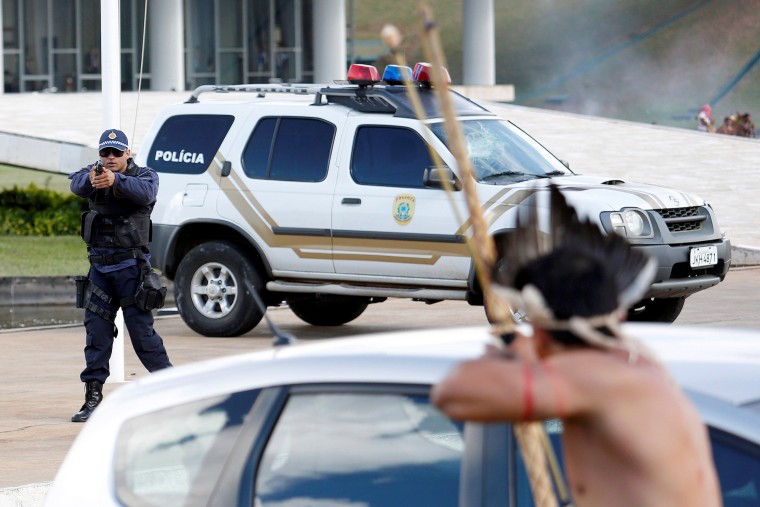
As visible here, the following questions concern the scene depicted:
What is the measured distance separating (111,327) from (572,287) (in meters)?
6.81

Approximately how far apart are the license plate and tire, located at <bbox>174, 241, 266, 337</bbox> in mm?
3560

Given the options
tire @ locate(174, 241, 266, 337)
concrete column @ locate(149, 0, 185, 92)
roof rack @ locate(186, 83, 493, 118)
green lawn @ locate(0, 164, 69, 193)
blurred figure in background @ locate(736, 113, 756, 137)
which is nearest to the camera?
roof rack @ locate(186, 83, 493, 118)

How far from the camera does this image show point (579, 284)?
94.4 inches

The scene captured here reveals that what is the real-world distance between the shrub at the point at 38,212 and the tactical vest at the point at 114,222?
13.7 m

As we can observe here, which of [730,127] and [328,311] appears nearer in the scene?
[328,311]

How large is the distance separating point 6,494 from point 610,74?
57967mm

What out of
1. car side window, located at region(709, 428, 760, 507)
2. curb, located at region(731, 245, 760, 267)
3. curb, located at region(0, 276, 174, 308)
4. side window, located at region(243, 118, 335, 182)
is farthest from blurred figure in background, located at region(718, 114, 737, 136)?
car side window, located at region(709, 428, 760, 507)

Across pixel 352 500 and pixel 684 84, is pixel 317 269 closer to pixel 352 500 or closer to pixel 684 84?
pixel 352 500

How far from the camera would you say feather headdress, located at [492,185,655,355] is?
7.86ft

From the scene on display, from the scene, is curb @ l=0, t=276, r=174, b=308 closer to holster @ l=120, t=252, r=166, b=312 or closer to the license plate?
the license plate

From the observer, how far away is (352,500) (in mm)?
Result: 3299

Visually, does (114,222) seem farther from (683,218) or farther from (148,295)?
(683,218)

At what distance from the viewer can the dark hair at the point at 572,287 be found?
2.40m

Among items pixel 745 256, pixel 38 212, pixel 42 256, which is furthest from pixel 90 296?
pixel 38 212
